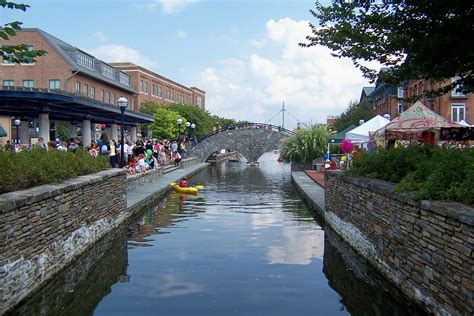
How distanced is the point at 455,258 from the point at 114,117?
33309 mm

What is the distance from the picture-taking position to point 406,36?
9.58m

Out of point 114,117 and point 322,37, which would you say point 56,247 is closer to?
point 322,37

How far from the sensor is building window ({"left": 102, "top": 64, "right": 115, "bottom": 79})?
56.3m

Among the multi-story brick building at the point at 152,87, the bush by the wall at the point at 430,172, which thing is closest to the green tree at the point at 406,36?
the bush by the wall at the point at 430,172

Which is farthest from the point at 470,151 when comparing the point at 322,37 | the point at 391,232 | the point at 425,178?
the point at 322,37

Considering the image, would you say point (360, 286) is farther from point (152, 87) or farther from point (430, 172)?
point (152, 87)

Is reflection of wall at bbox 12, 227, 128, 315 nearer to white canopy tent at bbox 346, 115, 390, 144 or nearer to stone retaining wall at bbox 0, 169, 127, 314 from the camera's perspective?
stone retaining wall at bbox 0, 169, 127, 314

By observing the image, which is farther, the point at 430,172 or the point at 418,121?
the point at 418,121

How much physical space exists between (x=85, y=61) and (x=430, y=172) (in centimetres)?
4938

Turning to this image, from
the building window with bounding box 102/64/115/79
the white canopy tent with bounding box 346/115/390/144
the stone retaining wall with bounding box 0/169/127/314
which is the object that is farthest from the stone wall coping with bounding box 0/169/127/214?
the building window with bounding box 102/64/115/79

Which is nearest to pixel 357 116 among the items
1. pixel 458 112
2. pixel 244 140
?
pixel 458 112

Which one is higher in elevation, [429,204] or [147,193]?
[429,204]

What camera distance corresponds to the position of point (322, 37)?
11.4 metres

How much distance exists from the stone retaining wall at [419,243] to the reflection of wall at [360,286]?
170 millimetres
